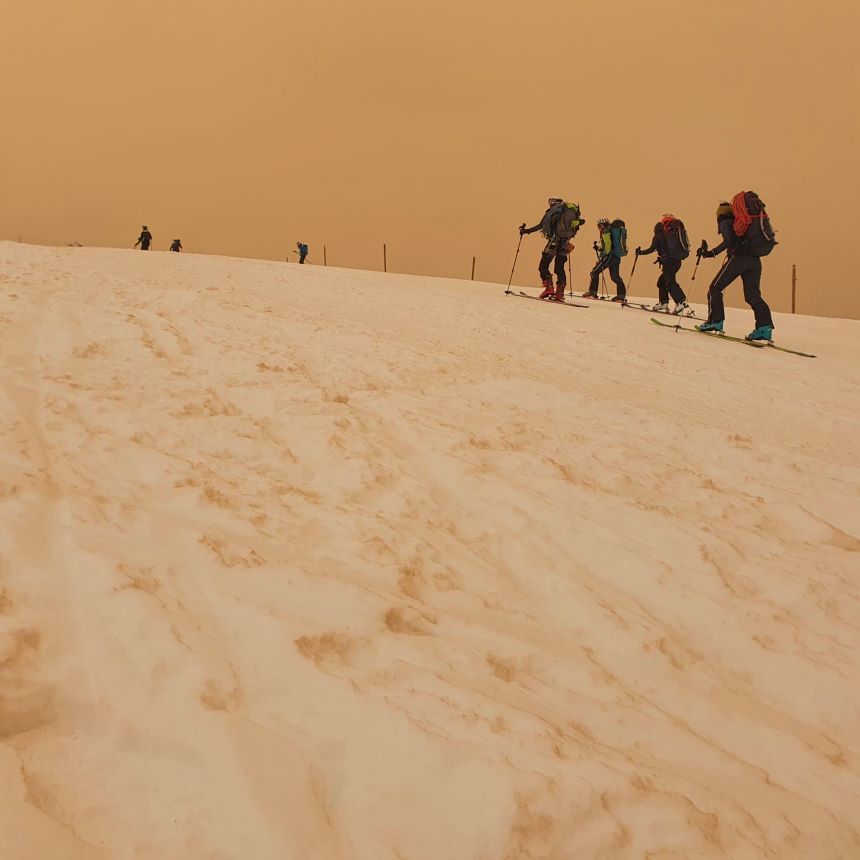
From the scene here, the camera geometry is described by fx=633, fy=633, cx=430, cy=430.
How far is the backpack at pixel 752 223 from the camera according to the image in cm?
927

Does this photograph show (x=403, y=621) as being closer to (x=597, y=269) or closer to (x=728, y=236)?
(x=728, y=236)

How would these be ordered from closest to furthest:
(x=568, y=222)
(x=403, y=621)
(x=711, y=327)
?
(x=403, y=621)
(x=711, y=327)
(x=568, y=222)

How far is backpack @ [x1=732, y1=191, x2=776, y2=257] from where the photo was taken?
30.4 feet

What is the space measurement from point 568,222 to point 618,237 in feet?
7.36

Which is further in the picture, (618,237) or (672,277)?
(618,237)

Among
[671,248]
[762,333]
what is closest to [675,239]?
[671,248]

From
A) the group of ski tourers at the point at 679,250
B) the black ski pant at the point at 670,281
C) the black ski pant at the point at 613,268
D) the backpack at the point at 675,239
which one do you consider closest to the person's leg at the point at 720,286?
the group of ski tourers at the point at 679,250

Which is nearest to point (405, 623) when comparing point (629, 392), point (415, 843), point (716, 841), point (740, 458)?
point (415, 843)

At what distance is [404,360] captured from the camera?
5730 mm

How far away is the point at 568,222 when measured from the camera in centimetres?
1168

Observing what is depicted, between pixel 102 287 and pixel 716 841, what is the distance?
7.93 m

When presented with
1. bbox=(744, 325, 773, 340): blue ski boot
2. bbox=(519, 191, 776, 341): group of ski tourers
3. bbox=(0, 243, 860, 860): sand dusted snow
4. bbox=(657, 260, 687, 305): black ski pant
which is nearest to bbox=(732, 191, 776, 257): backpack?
bbox=(519, 191, 776, 341): group of ski tourers

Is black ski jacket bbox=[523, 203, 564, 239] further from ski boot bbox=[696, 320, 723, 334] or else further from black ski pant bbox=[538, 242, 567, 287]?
ski boot bbox=[696, 320, 723, 334]

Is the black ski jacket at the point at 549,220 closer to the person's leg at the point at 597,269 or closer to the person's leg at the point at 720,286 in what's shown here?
the person's leg at the point at 597,269
